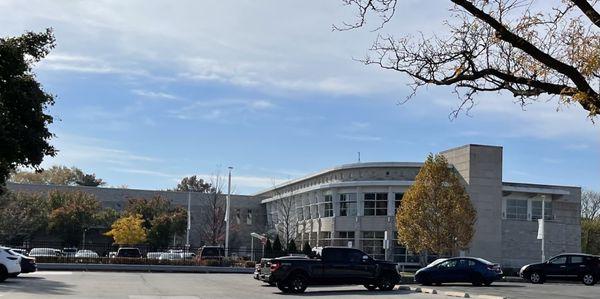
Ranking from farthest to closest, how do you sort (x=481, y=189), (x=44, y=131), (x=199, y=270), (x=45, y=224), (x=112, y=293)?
(x=45, y=224)
(x=481, y=189)
(x=199, y=270)
(x=44, y=131)
(x=112, y=293)

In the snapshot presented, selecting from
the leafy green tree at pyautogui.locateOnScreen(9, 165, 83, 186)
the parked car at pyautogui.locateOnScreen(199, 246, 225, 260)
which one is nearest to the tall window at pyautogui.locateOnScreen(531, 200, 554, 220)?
the parked car at pyautogui.locateOnScreen(199, 246, 225, 260)

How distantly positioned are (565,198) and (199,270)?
40.7m

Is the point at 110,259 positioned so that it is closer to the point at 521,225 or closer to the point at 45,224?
the point at 45,224

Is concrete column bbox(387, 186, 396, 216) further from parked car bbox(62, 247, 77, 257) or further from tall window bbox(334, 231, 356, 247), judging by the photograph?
parked car bbox(62, 247, 77, 257)

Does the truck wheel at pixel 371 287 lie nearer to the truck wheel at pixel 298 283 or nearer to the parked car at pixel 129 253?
the truck wheel at pixel 298 283

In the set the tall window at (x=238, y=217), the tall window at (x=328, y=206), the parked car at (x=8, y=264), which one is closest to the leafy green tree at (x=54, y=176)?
the tall window at (x=238, y=217)

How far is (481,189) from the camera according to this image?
206ft

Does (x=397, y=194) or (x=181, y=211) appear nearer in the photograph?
(x=397, y=194)

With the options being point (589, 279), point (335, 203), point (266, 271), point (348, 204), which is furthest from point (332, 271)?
point (335, 203)

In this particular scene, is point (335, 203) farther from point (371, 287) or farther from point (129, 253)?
point (371, 287)

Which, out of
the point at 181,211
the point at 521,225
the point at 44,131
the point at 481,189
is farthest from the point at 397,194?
the point at 44,131

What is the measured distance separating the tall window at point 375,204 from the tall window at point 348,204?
1.59 m

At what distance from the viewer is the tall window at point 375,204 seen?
2630 inches

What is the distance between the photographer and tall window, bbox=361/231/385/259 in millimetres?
67125
